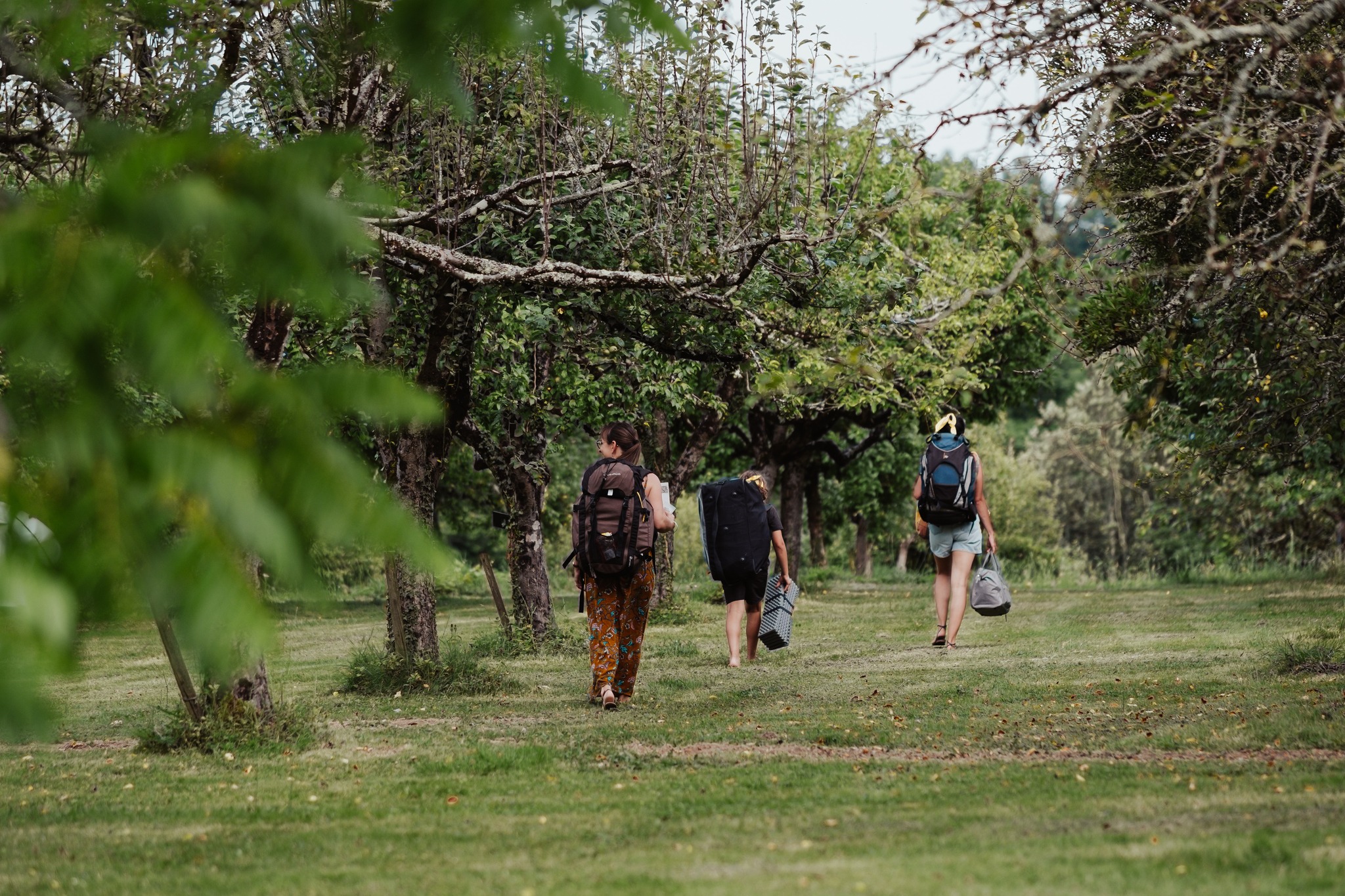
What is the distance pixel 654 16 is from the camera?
344cm

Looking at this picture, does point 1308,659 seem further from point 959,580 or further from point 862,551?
point 862,551

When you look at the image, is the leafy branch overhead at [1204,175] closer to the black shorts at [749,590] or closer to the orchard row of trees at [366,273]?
the orchard row of trees at [366,273]

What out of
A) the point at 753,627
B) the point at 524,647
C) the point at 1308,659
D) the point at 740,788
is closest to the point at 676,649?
the point at 524,647

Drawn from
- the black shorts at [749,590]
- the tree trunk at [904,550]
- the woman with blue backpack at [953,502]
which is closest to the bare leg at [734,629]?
the black shorts at [749,590]

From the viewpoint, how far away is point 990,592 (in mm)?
12922

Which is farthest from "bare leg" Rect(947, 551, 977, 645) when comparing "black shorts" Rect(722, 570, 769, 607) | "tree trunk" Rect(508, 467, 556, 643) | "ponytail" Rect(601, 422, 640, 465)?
"tree trunk" Rect(508, 467, 556, 643)

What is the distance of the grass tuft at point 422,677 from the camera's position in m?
12.1

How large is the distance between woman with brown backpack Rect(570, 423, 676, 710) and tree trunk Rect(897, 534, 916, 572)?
108ft

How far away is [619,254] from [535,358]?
10.2 ft

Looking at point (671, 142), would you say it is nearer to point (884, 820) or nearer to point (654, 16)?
point (884, 820)

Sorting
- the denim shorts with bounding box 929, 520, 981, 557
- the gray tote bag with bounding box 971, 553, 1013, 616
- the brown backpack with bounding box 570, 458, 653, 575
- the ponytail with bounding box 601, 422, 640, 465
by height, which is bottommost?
the gray tote bag with bounding box 971, 553, 1013, 616

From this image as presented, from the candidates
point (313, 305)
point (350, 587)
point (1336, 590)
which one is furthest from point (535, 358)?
point (350, 587)

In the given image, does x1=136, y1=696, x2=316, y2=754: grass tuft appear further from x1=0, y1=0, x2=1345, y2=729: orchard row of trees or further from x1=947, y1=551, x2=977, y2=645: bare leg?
x1=947, y1=551, x2=977, y2=645: bare leg

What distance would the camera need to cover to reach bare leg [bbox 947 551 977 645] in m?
13.3
